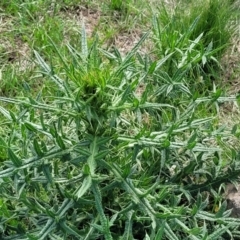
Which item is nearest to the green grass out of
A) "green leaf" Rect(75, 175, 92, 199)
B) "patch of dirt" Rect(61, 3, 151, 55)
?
"green leaf" Rect(75, 175, 92, 199)

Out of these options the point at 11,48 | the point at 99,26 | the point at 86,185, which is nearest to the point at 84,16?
the point at 99,26

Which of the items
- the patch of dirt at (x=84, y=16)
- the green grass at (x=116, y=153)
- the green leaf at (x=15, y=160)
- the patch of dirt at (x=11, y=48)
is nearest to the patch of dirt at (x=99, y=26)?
the patch of dirt at (x=84, y=16)

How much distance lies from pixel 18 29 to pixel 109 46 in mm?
537

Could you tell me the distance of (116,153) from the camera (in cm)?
198

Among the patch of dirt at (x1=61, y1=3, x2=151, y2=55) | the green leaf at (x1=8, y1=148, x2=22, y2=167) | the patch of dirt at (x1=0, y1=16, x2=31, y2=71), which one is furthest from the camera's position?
the patch of dirt at (x1=61, y1=3, x2=151, y2=55)

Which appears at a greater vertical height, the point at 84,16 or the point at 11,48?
the point at 84,16

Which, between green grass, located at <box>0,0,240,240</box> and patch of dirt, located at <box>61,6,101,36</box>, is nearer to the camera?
green grass, located at <box>0,0,240,240</box>

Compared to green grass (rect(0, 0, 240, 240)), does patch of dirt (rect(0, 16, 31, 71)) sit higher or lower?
lower

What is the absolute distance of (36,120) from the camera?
7.60 feet

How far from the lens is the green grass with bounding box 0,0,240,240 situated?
1833 millimetres

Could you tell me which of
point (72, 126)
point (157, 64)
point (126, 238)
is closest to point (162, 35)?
point (157, 64)

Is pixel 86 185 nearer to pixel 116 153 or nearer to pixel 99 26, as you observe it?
pixel 116 153

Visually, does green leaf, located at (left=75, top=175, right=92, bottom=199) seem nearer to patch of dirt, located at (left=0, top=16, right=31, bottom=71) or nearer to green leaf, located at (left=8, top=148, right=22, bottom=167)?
green leaf, located at (left=8, top=148, right=22, bottom=167)

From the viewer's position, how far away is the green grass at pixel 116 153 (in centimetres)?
183
